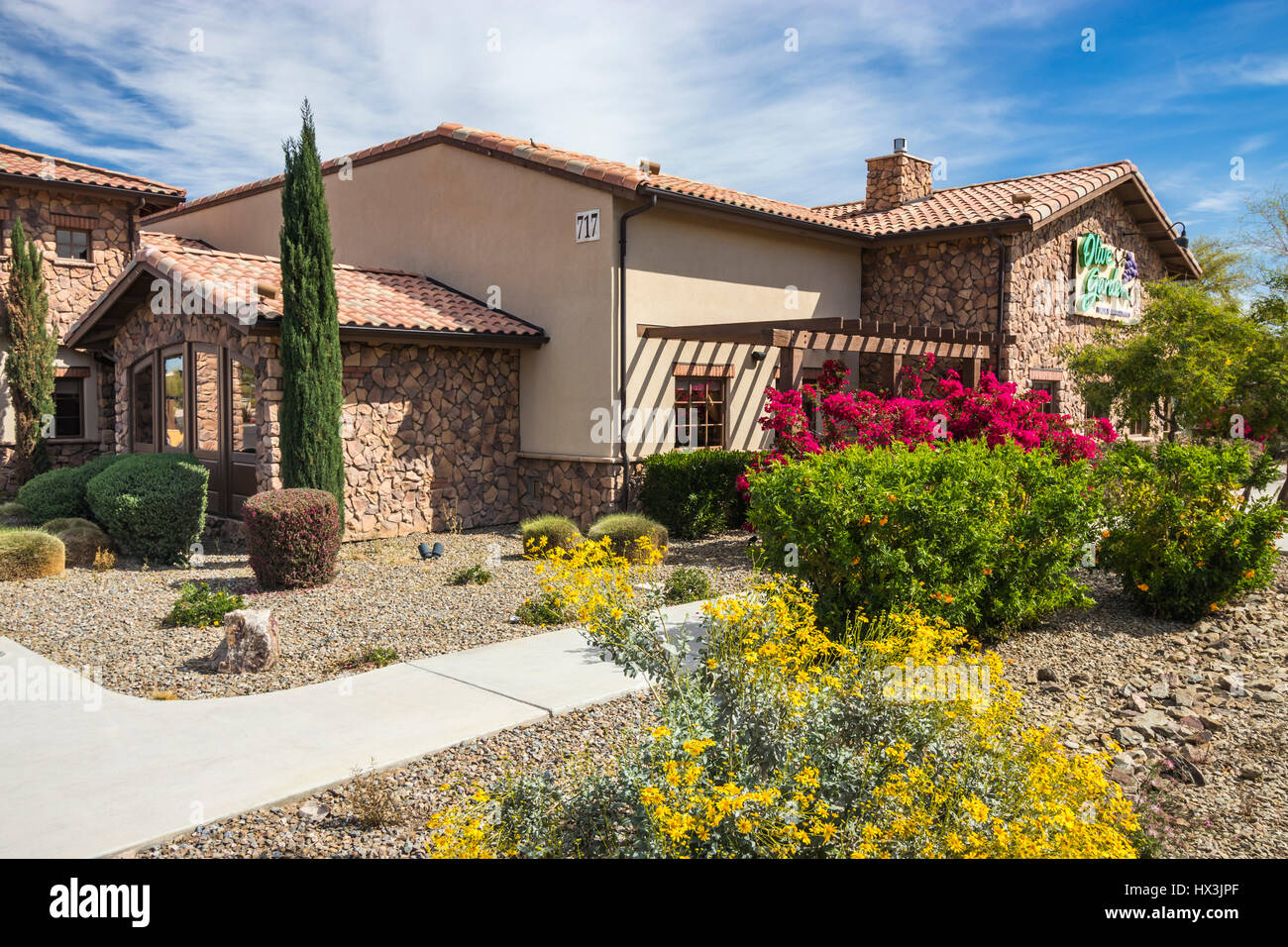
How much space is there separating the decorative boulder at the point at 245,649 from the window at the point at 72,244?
15544 millimetres

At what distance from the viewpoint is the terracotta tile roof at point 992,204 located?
15.0m

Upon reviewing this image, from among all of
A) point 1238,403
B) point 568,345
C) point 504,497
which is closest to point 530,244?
point 568,345

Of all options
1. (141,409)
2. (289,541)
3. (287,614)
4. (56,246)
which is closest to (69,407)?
(56,246)

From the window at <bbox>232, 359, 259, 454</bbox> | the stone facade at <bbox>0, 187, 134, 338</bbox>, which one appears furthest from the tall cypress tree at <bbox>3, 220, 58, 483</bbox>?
the window at <bbox>232, 359, 259, 454</bbox>

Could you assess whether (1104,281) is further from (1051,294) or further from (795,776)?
(795,776)

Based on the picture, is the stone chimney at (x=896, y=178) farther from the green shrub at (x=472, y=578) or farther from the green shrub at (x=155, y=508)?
the green shrub at (x=155, y=508)

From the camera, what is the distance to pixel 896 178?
18.4m

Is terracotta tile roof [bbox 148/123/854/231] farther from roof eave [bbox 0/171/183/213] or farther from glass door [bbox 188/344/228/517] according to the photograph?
glass door [bbox 188/344/228/517]

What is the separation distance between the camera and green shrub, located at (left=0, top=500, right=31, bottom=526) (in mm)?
12500

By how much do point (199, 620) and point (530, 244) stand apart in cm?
792

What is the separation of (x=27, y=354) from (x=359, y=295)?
27.6ft

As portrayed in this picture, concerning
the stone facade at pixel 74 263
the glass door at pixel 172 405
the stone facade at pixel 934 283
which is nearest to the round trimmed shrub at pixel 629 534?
the glass door at pixel 172 405

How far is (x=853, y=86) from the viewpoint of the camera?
12.5 meters

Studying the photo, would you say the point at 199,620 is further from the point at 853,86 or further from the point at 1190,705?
the point at 853,86
